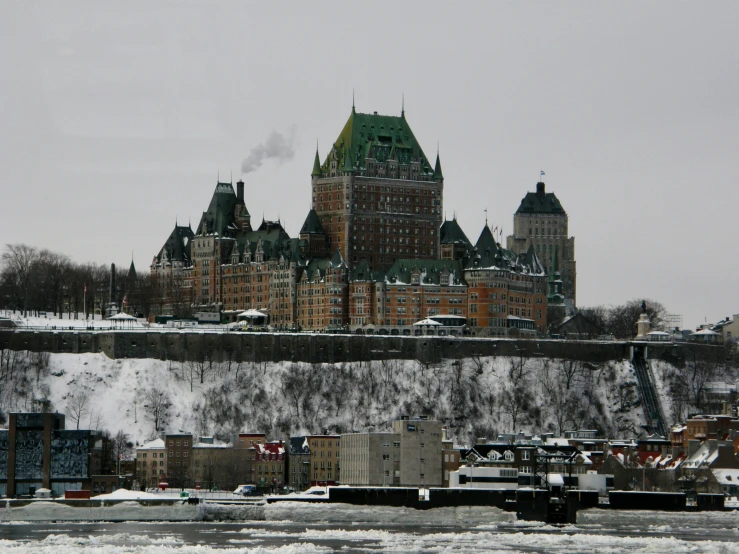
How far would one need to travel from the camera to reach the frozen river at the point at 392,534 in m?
128

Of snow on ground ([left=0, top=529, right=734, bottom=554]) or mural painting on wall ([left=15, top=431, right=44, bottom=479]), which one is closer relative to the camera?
snow on ground ([left=0, top=529, right=734, bottom=554])

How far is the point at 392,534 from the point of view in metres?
141

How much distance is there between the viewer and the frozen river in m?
128

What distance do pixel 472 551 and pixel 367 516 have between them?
2843 centimetres

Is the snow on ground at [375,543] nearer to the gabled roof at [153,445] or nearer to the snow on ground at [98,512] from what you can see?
the snow on ground at [98,512]

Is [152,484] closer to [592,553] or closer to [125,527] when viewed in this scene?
[125,527]

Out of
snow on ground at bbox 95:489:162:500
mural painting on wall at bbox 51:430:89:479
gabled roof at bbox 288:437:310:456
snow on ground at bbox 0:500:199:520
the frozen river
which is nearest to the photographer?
the frozen river

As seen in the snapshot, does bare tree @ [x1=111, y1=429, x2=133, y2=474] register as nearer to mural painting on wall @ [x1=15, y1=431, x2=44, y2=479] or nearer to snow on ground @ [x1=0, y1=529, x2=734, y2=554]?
mural painting on wall @ [x1=15, y1=431, x2=44, y2=479]

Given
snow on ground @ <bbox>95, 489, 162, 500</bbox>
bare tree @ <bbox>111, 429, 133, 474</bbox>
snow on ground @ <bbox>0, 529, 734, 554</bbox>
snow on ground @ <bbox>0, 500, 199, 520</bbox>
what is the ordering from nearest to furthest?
1. snow on ground @ <bbox>0, 529, 734, 554</bbox>
2. snow on ground @ <bbox>0, 500, 199, 520</bbox>
3. snow on ground @ <bbox>95, 489, 162, 500</bbox>
4. bare tree @ <bbox>111, 429, 133, 474</bbox>

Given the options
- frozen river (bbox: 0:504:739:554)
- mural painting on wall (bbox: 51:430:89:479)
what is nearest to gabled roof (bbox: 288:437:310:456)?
mural painting on wall (bbox: 51:430:89:479)

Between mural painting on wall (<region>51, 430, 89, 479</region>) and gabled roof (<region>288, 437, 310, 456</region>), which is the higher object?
gabled roof (<region>288, 437, 310, 456</region>)

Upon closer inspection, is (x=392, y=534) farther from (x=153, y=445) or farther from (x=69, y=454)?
(x=153, y=445)

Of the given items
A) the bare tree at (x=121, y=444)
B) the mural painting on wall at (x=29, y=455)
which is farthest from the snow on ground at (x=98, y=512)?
the bare tree at (x=121, y=444)

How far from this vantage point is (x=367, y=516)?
504 ft
